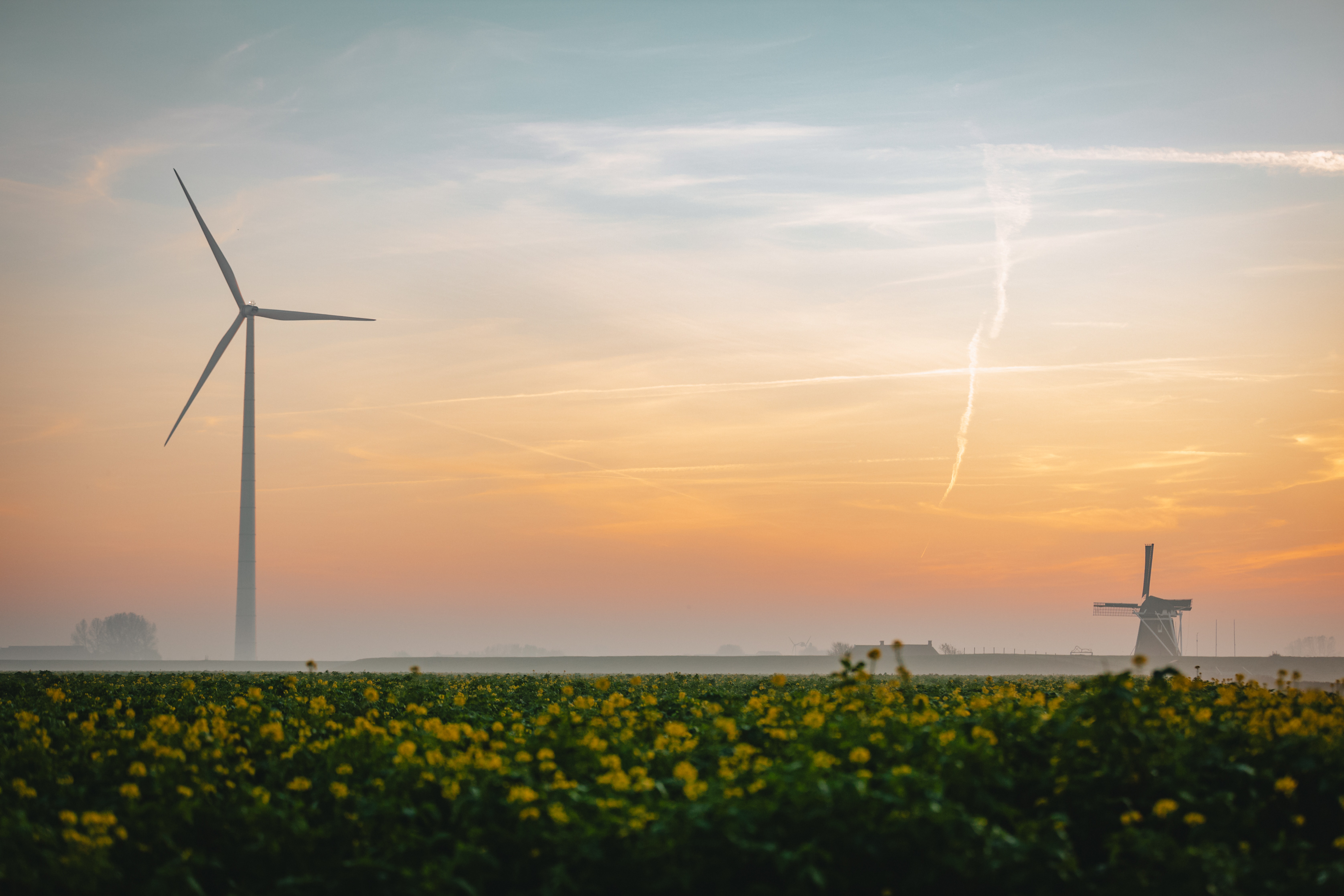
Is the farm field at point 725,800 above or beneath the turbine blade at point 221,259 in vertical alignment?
beneath

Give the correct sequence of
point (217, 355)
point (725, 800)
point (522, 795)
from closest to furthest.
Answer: point (725, 800)
point (522, 795)
point (217, 355)

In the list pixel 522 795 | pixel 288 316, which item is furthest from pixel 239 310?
pixel 522 795

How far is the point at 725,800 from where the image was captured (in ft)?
31.9

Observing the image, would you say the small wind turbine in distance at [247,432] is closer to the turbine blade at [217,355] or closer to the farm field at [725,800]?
the turbine blade at [217,355]

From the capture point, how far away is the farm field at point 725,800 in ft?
29.8

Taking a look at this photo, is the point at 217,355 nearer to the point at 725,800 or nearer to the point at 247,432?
the point at 247,432

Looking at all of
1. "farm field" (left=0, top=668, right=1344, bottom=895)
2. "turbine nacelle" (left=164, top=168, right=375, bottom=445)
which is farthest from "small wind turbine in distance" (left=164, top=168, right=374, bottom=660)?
"farm field" (left=0, top=668, right=1344, bottom=895)

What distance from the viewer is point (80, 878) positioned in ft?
31.2

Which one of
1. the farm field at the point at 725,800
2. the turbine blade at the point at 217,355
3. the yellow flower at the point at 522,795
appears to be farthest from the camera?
the turbine blade at the point at 217,355

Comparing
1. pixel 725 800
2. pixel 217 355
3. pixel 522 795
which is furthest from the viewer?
pixel 217 355

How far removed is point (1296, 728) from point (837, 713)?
18.2ft

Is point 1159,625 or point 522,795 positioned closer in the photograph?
point 522,795

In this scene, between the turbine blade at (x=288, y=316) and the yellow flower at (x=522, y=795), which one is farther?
the turbine blade at (x=288, y=316)

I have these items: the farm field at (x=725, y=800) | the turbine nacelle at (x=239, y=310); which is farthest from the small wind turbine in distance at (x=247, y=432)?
the farm field at (x=725, y=800)
